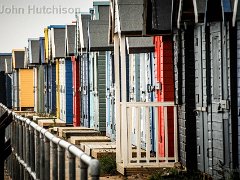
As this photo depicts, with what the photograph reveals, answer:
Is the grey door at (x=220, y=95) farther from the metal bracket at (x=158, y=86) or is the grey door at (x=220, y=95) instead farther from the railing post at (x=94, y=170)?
the railing post at (x=94, y=170)

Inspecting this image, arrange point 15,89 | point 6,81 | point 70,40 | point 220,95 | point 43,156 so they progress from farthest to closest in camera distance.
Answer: point 6,81, point 15,89, point 70,40, point 220,95, point 43,156

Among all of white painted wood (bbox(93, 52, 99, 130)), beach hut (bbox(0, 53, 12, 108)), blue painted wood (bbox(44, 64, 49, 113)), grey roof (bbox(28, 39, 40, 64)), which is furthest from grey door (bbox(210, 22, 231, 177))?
beach hut (bbox(0, 53, 12, 108))

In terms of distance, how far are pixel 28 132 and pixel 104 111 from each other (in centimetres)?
1585

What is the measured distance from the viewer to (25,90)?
54188mm

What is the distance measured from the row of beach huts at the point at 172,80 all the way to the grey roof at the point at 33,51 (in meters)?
17.6

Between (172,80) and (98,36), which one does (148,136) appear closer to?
(172,80)

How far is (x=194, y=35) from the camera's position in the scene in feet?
55.1

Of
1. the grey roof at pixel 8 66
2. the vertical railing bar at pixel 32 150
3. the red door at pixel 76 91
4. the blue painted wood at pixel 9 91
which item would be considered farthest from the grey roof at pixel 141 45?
the blue painted wood at pixel 9 91

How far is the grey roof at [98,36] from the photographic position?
27.1 m

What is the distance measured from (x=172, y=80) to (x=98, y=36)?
8.60 metres

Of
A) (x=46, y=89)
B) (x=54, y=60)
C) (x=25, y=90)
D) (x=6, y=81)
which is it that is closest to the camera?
(x=54, y=60)

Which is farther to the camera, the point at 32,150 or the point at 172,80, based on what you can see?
the point at 172,80

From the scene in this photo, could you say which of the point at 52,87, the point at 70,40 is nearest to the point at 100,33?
the point at 70,40

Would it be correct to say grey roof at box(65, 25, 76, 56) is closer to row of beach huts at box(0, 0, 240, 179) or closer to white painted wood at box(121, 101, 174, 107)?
row of beach huts at box(0, 0, 240, 179)
